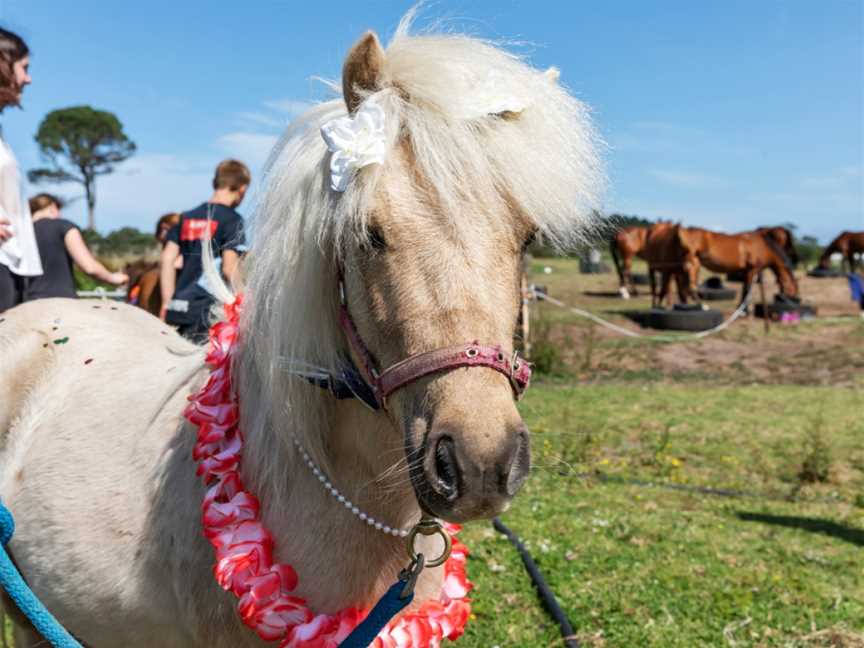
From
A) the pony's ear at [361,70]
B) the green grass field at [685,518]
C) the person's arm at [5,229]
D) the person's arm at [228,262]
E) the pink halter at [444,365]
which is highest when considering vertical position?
the pony's ear at [361,70]

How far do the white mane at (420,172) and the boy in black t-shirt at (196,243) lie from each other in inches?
122

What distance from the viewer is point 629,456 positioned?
6855 mm

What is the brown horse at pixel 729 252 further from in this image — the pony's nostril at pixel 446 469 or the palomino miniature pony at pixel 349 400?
the pony's nostril at pixel 446 469

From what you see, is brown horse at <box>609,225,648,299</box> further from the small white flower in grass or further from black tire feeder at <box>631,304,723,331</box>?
the small white flower in grass

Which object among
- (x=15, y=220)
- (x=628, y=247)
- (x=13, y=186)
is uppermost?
(x=628, y=247)

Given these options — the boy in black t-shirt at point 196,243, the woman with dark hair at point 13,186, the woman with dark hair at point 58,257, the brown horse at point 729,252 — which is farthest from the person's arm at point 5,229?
the brown horse at point 729,252

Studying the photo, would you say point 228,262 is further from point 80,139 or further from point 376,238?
point 80,139

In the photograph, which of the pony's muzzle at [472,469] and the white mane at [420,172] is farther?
the white mane at [420,172]

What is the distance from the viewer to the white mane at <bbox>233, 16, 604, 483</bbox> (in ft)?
4.98

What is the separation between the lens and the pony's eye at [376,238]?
146cm

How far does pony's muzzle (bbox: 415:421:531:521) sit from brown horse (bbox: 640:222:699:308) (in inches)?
696

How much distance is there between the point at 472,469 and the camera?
49.8 inches

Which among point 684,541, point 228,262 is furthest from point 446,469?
point 684,541

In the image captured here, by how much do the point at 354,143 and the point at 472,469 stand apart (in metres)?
0.70
